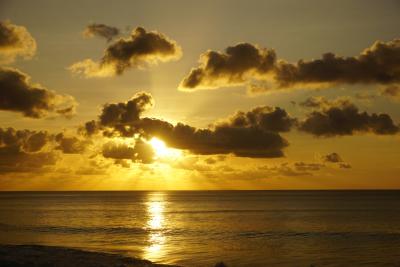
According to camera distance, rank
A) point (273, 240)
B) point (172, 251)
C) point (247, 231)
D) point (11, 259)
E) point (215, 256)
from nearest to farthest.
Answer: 1. point (11, 259)
2. point (215, 256)
3. point (172, 251)
4. point (273, 240)
5. point (247, 231)

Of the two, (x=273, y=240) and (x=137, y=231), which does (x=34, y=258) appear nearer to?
(x=273, y=240)

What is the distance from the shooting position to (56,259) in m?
48.8

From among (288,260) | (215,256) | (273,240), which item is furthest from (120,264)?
(273,240)

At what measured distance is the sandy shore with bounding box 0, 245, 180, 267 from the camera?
4531 centimetres

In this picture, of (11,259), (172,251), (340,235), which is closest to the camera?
(11,259)

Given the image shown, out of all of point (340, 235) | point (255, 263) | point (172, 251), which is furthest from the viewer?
point (340, 235)

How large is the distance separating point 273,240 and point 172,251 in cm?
2046

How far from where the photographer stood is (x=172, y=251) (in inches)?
2554

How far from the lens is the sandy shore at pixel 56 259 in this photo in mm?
45312

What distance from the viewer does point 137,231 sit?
312ft

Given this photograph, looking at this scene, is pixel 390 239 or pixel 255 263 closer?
pixel 255 263

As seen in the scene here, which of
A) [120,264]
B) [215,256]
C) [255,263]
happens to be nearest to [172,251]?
[215,256]

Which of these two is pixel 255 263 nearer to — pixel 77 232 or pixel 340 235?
pixel 340 235

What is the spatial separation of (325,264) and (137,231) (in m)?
46.6
